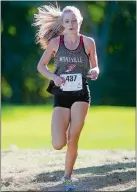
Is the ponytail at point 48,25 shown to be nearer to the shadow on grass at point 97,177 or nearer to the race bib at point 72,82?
the race bib at point 72,82

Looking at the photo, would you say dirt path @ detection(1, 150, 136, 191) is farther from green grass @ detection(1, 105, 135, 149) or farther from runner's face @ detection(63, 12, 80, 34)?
green grass @ detection(1, 105, 135, 149)

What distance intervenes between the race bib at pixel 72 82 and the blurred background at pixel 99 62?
11.3 meters

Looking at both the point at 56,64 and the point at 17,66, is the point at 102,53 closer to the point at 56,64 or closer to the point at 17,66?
the point at 17,66

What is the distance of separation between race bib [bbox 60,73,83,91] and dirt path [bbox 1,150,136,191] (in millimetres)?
950

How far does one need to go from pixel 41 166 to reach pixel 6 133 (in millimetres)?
7887

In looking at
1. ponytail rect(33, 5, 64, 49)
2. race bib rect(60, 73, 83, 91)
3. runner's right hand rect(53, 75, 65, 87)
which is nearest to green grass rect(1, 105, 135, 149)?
ponytail rect(33, 5, 64, 49)

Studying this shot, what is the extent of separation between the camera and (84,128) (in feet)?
53.7

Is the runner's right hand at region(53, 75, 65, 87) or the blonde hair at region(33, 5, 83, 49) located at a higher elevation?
the blonde hair at region(33, 5, 83, 49)

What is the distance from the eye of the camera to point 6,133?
15344 mm

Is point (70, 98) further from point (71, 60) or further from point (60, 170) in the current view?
point (60, 170)

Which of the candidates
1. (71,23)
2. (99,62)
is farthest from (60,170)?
(99,62)

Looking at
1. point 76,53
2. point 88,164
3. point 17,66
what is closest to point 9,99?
point 17,66

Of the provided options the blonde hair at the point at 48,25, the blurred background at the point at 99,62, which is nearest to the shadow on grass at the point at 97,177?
the blonde hair at the point at 48,25

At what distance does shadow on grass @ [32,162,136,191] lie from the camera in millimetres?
6097
